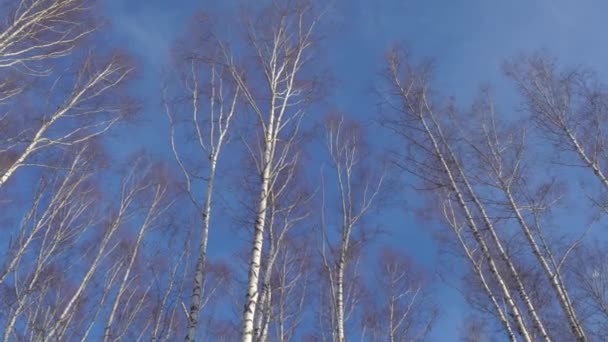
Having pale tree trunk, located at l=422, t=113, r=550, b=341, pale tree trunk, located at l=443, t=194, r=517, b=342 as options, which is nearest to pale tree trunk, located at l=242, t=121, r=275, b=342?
pale tree trunk, located at l=422, t=113, r=550, b=341

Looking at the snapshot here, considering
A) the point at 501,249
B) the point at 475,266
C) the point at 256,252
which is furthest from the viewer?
the point at 475,266

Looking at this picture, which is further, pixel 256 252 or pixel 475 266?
pixel 475 266

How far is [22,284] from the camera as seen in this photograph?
1078cm

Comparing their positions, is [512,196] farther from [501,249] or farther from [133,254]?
[133,254]

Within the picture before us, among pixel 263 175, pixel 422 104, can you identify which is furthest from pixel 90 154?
pixel 422 104

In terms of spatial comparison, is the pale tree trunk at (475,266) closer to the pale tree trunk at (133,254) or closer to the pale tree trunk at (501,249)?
the pale tree trunk at (501,249)

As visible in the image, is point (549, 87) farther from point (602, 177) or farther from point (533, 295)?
point (533, 295)

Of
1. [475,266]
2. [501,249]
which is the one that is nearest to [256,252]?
[501,249]

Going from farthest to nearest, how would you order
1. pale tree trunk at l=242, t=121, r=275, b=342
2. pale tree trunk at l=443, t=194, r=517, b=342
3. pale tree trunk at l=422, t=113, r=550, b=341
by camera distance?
pale tree trunk at l=443, t=194, r=517, b=342 → pale tree trunk at l=422, t=113, r=550, b=341 → pale tree trunk at l=242, t=121, r=275, b=342

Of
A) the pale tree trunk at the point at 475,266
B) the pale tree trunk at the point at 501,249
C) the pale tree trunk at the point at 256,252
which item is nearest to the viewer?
the pale tree trunk at the point at 256,252

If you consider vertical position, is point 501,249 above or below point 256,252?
above

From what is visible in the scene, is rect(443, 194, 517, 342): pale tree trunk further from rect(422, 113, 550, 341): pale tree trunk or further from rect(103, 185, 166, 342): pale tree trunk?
rect(103, 185, 166, 342): pale tree trunk

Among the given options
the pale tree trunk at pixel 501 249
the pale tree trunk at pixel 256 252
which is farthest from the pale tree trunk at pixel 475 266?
the pale tree trunk at pixel 256 252

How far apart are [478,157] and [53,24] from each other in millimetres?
8465
